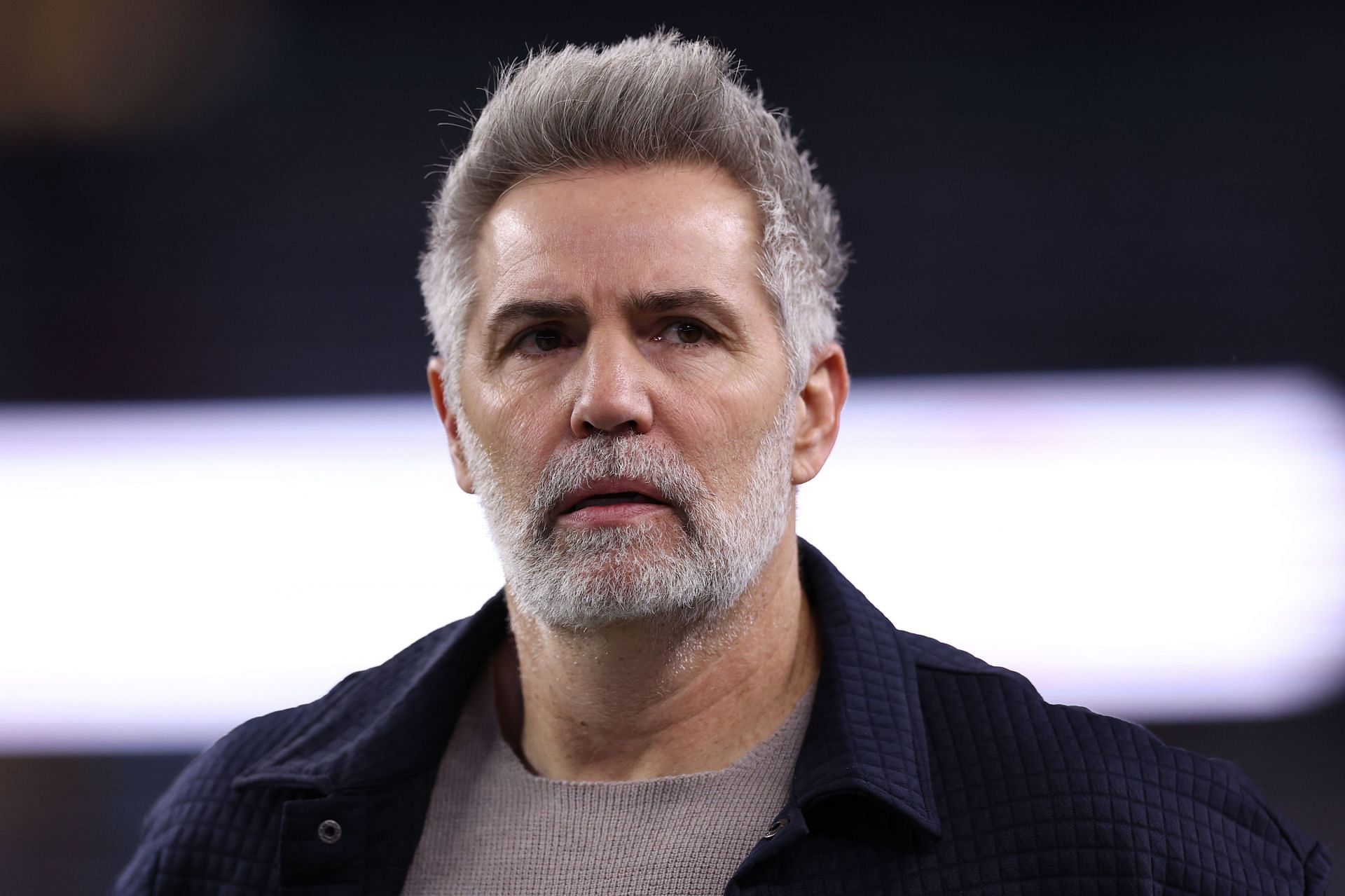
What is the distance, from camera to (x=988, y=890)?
1.43 meters

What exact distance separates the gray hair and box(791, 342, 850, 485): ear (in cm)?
3

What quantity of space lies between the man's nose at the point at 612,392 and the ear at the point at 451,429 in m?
0.28

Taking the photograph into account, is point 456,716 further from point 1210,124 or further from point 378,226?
point 1210,124

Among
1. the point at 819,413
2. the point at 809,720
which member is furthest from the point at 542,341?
the point at 809,720

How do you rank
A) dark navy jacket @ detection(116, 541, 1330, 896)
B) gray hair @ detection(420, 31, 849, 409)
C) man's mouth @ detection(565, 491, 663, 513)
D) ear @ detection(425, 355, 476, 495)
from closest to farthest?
dark navy jacket @ detection(116, 541, 1330, 896) < man's mouth @ detection(565, 491, 663, 513) < gray hair @ detection(420, 31, 849, 409) < ear @ detection(425, 355, 476, 495)

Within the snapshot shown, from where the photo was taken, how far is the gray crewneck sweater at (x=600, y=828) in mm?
1541

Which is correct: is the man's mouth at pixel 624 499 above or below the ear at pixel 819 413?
below

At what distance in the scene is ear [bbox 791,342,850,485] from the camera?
5.75ft

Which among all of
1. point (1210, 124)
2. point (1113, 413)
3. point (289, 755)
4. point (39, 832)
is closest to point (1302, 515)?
point (1113, 413)

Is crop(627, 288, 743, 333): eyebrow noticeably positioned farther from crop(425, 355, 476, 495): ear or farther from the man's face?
crop(425, 355, 476, 495): ear

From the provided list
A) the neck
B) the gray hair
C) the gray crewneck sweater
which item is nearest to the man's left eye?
the gray hair

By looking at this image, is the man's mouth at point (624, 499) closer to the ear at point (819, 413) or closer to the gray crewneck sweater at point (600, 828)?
the ear at point (819, 413)

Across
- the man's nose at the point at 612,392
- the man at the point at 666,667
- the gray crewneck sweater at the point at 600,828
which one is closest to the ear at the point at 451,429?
the man at the point at 666,667

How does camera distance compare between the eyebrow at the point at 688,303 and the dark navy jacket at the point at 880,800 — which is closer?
the dark navy jacket at the point at 880,800
